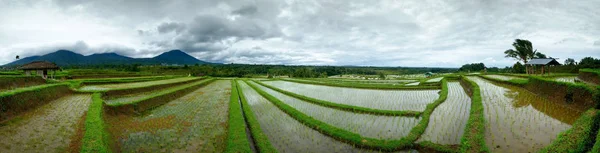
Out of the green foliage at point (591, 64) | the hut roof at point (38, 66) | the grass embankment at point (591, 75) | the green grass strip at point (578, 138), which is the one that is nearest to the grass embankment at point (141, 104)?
the hut roof at point (38, 66)

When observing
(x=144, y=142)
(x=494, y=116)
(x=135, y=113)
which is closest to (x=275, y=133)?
(x=144, y=142)

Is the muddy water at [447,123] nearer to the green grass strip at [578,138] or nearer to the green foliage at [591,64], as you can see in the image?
the green grass strip at [578,138]

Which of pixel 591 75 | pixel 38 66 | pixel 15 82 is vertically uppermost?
pixel 38 66

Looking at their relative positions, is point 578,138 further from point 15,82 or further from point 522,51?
point 522,51

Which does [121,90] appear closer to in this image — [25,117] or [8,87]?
[8,87]

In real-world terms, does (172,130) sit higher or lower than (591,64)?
lower

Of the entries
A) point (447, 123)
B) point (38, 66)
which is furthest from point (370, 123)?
point (38, 66)

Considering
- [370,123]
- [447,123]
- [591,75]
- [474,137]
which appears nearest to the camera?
[474,137]
